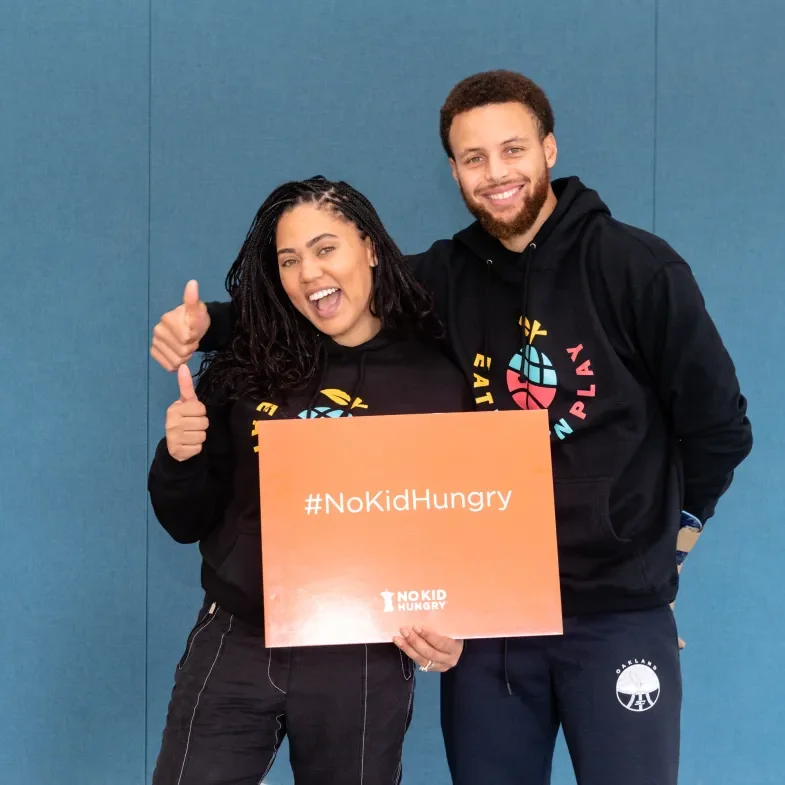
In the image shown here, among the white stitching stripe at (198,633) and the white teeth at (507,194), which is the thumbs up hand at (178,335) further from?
the white teeth at (507,194)

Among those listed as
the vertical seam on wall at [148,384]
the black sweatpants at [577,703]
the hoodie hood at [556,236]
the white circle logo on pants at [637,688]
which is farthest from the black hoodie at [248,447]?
the vertical seam on wall at [148,384]

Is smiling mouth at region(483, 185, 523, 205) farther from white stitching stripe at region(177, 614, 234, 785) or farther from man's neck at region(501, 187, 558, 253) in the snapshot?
white stitching stripe at region(177, 614, 234, 785)

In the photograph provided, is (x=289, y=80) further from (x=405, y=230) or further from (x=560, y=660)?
(x=560, y=660)

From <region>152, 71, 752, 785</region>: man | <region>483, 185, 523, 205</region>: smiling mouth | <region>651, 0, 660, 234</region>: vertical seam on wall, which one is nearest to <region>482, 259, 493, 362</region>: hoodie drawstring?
<region>152, 71, 752, 785</region>: man

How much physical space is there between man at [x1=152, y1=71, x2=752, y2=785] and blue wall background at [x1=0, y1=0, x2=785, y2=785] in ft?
2.05

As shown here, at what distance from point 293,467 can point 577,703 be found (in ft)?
2.04

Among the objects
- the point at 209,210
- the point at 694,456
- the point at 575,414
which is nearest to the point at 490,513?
the point at 575,414

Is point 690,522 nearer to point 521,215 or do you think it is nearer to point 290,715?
point 521,215

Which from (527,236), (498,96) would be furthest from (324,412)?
(498,96)

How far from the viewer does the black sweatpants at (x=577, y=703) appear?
1.25 m

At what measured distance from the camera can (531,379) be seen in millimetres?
1299

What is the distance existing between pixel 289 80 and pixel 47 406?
102cm

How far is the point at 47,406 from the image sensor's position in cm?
194

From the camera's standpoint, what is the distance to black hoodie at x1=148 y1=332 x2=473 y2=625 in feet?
4.17
